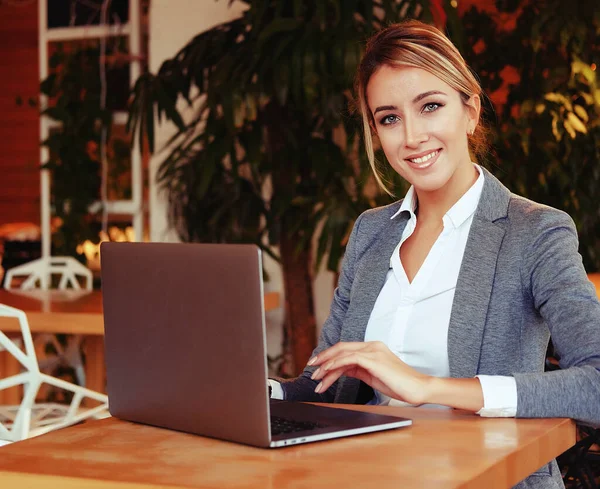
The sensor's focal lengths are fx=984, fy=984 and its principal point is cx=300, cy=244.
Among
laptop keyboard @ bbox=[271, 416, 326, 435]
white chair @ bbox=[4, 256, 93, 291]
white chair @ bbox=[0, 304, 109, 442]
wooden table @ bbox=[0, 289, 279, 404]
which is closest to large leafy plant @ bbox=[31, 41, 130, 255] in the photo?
white chair @ bbox=[4, 256, 93, 291]

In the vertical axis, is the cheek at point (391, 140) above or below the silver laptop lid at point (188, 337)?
above

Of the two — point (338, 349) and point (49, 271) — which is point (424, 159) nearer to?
point (338, 349)

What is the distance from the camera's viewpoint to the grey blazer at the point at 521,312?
141 cm

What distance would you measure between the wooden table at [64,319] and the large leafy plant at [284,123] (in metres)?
0.54

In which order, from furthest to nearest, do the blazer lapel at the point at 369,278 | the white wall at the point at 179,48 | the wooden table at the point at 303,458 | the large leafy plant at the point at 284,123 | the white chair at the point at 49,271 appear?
1. the white chair at the point at 49,271
2. the white wall at the point at 179,48
3. the large leafy plant at the point at 284,123
4. the blazer lapel at the point at 369,278
5. the wooden table at the point at 303,458

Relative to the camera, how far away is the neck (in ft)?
5.94

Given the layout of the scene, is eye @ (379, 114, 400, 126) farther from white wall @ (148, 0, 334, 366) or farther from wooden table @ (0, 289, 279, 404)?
white wall @ (148, 0, 334, 366)

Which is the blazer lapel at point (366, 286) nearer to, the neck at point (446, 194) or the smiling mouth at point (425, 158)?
the neck at point (446, 194)

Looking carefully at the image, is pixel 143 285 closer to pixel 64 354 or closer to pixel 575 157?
pixel 575 157

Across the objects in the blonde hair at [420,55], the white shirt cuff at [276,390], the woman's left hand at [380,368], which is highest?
the blonde hair at [420,55]

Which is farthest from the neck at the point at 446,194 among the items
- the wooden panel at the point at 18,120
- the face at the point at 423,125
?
the wooden panel at the point at 18,120

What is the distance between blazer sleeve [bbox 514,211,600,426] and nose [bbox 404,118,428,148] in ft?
0.87

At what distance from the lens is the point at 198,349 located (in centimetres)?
130

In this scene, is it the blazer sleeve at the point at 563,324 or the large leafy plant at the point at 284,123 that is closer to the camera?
the blazer sleeve at the point at 563,324
